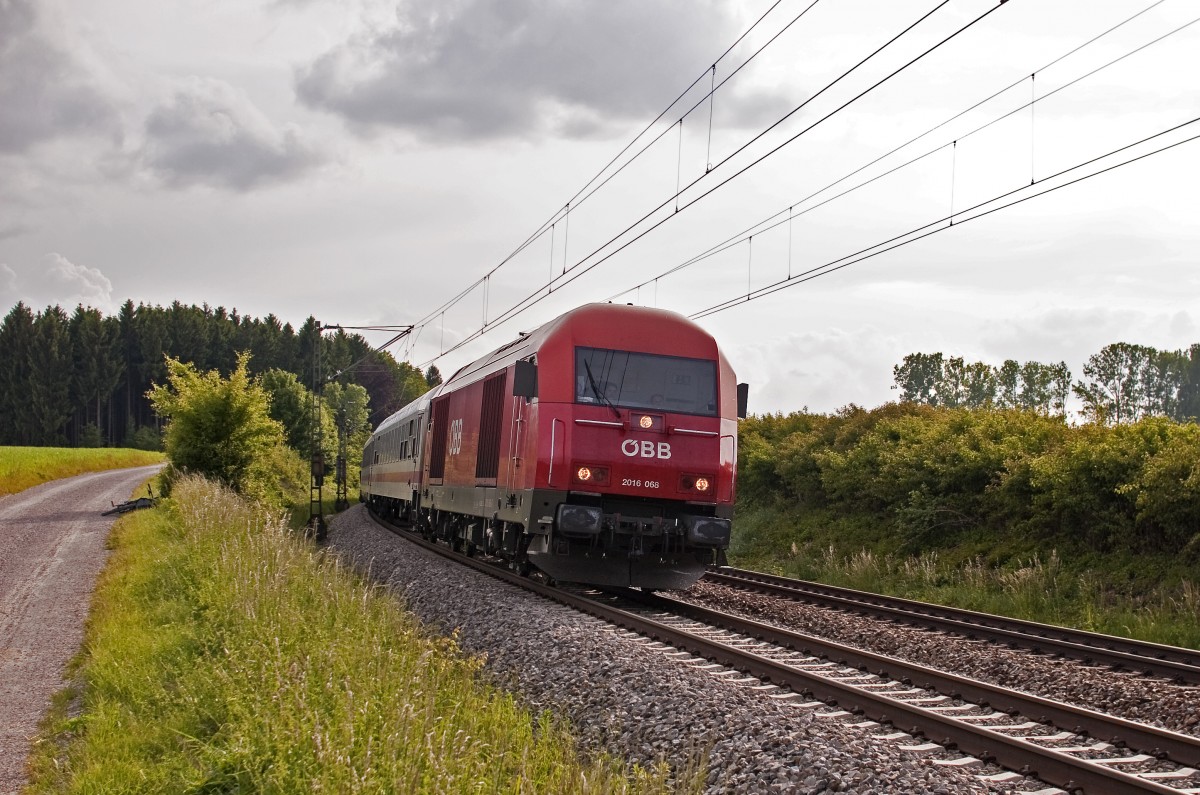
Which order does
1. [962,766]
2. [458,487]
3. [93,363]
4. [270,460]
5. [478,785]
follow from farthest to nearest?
[93,363] → [270,460] → [458,487] → [962,766] → [478,785]

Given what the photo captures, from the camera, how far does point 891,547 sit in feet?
61.7

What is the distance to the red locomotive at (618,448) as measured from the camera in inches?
506

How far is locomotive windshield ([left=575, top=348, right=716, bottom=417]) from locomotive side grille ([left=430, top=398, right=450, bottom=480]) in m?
6.82

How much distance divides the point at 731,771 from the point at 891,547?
1357 cm

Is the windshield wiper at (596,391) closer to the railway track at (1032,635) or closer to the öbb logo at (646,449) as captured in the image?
the öbb logo at (646,449)

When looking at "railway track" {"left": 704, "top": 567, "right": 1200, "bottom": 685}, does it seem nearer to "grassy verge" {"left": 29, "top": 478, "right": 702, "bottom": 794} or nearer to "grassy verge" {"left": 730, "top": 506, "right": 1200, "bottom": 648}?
"grassy verge" {"left": 730, "top": 506, "right": 1200, "bottom": 648}

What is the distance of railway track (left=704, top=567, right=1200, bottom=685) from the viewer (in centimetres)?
914

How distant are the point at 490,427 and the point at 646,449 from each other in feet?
10.5

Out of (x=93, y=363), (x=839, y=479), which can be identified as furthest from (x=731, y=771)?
(x=93, y=363)

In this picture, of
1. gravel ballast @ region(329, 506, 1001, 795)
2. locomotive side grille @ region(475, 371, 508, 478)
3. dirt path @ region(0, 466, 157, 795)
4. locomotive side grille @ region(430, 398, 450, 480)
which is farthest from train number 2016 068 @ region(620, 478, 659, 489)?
locomotive side grille @ region(430, 398, 450, 480)

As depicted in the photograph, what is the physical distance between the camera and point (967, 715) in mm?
7473

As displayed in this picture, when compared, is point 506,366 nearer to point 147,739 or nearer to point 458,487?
point 458,487

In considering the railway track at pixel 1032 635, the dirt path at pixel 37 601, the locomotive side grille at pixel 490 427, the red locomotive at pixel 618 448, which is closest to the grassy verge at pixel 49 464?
the dirt path at pixel 37 601

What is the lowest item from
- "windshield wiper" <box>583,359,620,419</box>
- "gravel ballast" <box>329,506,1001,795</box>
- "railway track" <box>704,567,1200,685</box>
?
"gravel ballast" <box>329,506,1001,795</box>
